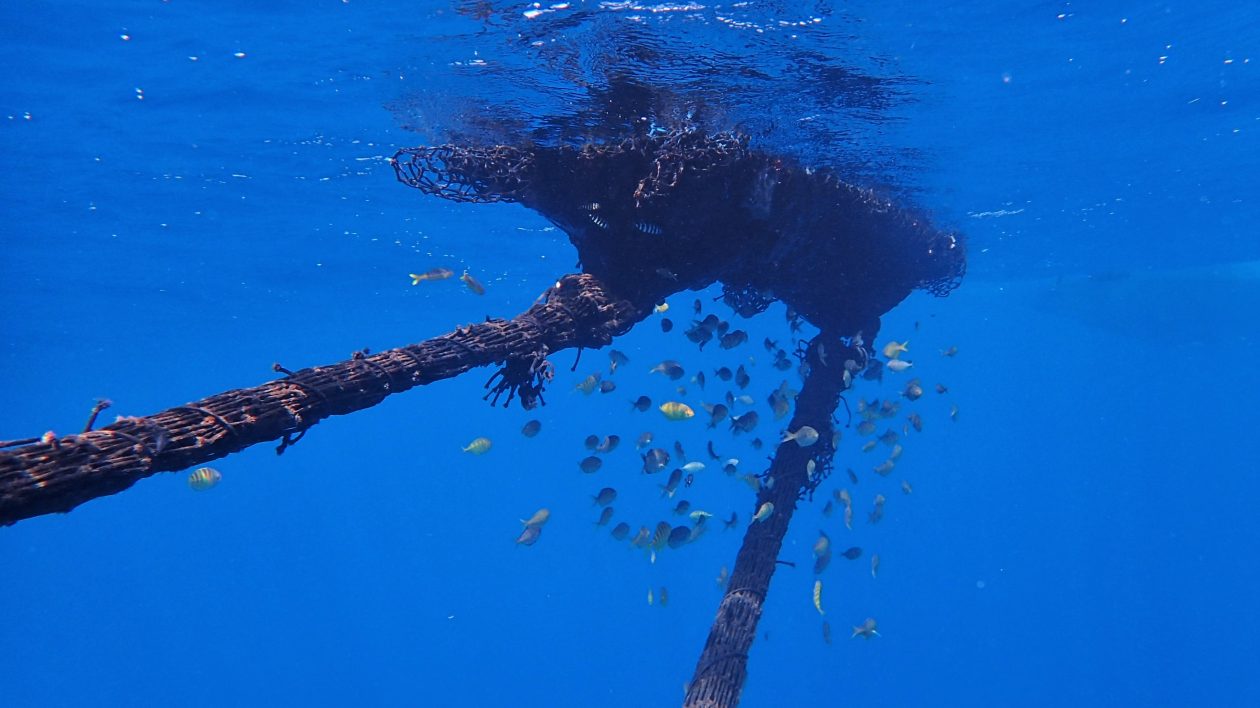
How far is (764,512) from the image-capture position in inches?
370

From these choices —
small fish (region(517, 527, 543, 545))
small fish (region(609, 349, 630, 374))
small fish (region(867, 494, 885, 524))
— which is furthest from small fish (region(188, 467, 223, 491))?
small fish (region(867, 494, 885, 524))

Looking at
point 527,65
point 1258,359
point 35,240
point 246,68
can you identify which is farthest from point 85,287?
point 1258,359

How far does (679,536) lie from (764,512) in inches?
56.7

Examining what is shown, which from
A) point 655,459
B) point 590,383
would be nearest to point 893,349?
point 655,459

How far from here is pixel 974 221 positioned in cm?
2105

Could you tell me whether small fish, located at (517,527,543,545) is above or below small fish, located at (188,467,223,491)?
above

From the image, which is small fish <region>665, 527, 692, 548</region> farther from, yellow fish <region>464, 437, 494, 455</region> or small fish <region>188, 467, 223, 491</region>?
small fish <region>188, 467, 223, 491</region>

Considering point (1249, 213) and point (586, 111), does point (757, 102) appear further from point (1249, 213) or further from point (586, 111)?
point (1249, 213)

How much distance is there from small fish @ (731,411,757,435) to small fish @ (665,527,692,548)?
1.75 metres

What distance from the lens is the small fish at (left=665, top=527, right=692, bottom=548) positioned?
33.3 ft

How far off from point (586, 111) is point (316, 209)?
39.0 feet

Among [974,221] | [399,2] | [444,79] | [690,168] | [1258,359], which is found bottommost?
[690,168]

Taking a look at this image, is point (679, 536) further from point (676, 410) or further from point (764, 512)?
point (676, 410)

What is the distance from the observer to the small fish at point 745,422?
34.5 feet
